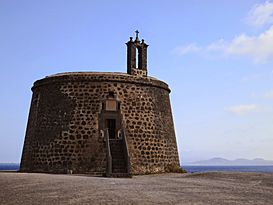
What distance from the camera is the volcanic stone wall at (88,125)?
18875 mm

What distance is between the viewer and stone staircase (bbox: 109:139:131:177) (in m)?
15.7

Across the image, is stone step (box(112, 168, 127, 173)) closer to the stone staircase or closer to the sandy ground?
the stone staircase

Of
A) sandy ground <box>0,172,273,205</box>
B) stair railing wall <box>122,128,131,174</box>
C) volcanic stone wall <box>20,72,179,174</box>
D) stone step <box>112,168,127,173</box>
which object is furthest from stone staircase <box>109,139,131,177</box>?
sandy ground <box>0,172,273,205</box>

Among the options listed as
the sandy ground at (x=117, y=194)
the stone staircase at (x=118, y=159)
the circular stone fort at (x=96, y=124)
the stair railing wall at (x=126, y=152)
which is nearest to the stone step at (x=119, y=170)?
the stone staircase at (x=118, y=159)

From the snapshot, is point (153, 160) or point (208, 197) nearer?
point (208, 197)

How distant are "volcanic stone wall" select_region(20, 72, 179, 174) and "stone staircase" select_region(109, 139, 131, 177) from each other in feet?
2.85

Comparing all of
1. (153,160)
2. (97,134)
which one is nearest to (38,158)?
(97,134)

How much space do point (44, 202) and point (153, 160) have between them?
12.1 metres

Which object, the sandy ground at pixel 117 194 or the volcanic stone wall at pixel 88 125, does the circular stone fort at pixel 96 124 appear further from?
the sandy ground at pixel 117 194

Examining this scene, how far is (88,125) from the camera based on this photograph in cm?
1917

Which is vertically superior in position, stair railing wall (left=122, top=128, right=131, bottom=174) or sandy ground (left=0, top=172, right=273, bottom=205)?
stair railing wall (left=122, top=128, right=131, bottom=174)

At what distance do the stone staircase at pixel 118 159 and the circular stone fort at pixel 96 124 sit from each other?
73 millimetres

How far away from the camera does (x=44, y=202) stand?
8.05 m

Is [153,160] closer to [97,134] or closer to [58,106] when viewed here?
[97,134]
